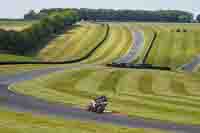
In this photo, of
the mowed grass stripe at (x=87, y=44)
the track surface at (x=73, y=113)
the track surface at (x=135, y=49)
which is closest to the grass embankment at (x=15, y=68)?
the track surface at (x=73, y=113)

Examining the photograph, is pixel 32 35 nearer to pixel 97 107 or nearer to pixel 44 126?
pixel 97 107

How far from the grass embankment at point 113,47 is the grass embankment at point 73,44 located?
8.15 feet

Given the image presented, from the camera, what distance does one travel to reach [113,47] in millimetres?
141250

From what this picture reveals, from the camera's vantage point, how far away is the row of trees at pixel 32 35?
127188 mm

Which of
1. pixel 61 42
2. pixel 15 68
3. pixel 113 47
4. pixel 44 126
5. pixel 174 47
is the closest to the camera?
pixel 44 126

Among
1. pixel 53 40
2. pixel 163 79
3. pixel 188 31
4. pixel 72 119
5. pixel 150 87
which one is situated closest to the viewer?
pixel 72 119

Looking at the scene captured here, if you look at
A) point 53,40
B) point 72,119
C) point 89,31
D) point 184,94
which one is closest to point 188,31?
point 89,31

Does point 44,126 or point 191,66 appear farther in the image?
point 191,66

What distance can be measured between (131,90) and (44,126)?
105 feet

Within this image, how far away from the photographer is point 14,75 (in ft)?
239

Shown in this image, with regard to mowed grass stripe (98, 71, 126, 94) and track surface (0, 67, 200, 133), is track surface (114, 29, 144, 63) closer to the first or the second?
mowed grass stripe (98, 71, 126, 94)

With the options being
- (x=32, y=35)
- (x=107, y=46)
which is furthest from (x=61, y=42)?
(x=107, y=46)

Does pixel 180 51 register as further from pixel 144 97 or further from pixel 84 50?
pixel 144 97

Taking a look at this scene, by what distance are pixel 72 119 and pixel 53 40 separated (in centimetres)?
11843
